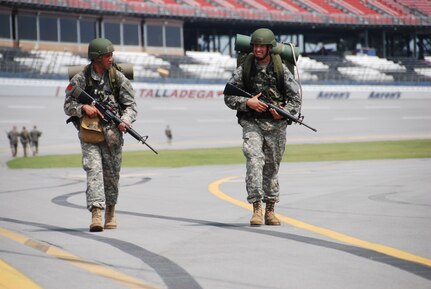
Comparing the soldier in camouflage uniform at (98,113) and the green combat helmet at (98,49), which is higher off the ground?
the green combat helmet at (98,49)

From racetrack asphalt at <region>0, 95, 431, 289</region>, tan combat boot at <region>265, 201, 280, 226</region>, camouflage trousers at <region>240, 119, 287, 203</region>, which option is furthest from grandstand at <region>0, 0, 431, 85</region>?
tan combat boot at <region>265, 201, 280, 226</region>

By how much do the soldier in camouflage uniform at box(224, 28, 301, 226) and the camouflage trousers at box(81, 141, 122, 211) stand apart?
3.89ft

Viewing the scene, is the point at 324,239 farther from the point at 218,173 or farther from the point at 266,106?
the point at 218,173

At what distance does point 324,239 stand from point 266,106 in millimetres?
1953

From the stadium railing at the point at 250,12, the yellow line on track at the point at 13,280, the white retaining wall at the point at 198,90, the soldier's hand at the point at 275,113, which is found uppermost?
the soldier's hand at the point at 275,113

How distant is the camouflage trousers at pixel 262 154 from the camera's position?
28.6ft

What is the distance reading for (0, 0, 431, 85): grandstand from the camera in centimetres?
5766

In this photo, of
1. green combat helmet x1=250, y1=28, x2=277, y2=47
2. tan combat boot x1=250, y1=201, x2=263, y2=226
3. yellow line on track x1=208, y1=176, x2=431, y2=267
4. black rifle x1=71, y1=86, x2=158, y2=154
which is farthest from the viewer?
black rifle x1=71, y1=86, x2=158, y2=154

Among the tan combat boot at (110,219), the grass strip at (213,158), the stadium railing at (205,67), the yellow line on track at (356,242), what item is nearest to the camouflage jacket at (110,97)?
the tan combat boot at (110,219)

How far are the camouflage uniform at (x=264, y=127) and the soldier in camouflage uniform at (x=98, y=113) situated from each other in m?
0.99

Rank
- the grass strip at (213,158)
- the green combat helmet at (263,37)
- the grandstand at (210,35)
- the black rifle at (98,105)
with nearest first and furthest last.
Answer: the green combat helmet at (263,37), the black rifle at (98,105), the grass strip at (213,158), the grandstand at (210,35)

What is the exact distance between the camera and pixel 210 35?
72500mm

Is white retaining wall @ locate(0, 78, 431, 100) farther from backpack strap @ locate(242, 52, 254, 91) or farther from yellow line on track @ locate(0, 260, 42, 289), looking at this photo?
yellow line on track @ locate(0, 260, 42, 289)

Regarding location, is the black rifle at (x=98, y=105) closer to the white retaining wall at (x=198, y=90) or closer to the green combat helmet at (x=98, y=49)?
the green combat helmet at (x=98, y=49)
